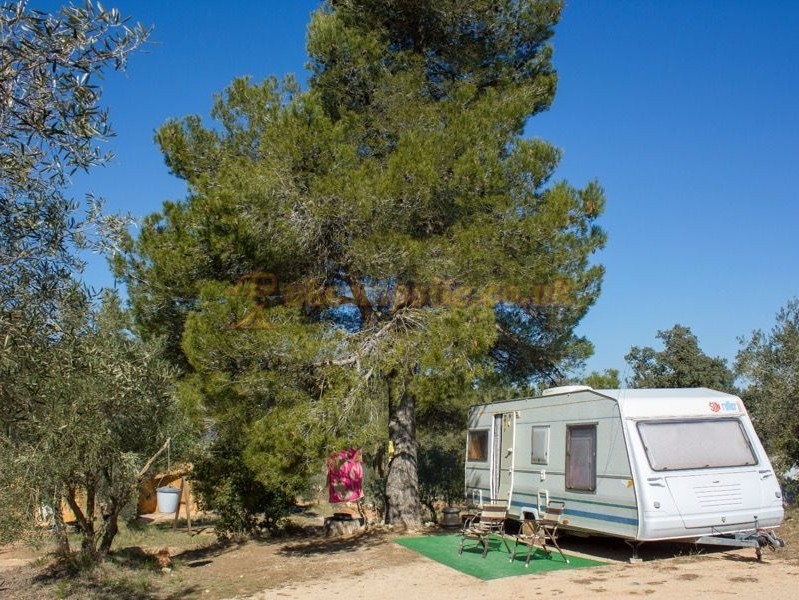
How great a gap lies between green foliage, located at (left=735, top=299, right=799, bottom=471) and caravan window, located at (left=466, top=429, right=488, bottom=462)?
19.9 feet

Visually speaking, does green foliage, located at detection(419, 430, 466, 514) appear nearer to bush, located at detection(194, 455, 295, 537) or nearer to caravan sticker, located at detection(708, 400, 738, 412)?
bush, located at detection(194, 455, 295, 537)

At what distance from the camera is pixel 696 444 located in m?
9.26

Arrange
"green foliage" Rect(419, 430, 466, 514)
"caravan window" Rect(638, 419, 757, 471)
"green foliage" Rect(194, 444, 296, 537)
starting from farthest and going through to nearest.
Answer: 1. "green foliage" Rect(419, 430, 466, 514)
2. "green foliage" Rect(194, 444, 296, 537)
3. "caravan window" Rect(638, 419, 757, 471)

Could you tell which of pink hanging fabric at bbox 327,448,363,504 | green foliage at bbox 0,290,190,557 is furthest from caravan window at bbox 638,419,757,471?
pink hanging fabric at bbox 327,448,363,504

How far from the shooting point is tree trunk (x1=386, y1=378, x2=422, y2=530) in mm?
13727

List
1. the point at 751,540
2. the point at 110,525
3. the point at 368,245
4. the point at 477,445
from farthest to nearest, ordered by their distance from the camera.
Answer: the point at 477,445
the point at 368,245
the point at 110,525
the point at 751,540

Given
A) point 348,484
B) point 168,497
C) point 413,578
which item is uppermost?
point 348,484

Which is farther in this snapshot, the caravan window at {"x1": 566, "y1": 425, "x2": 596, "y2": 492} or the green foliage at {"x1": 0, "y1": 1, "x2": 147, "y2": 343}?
the caravan window at {"x1": 566, "y1": 425, "x2": 596, "y2": 492}

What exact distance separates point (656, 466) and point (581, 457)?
129 centimetres

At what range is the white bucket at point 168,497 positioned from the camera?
55.2 feet

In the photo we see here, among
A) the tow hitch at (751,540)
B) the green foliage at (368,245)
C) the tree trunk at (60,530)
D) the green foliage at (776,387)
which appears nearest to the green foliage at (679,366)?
the green foliage at (776,387)

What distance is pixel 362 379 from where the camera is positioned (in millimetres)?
11289

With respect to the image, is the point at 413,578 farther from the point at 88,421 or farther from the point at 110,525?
the point at 110,525

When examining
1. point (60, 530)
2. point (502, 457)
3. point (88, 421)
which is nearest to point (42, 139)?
point (88, 421)
